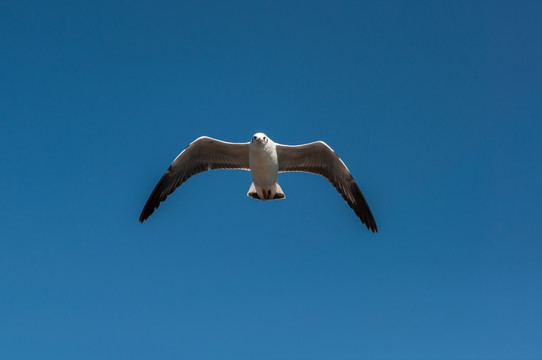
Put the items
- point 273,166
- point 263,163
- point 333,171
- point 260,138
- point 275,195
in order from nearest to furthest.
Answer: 1. point 260,138
2. point 263,163
3. point 273,166
4. point 275,195
5. point 333,171

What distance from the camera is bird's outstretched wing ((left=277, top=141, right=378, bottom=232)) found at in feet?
69.8

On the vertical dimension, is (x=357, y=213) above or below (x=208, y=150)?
below

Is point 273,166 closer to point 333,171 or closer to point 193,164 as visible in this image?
point 333,171

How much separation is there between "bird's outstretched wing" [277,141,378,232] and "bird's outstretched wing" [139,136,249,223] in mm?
1197

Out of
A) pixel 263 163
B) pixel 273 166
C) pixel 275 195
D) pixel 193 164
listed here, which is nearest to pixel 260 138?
pixel 263 163

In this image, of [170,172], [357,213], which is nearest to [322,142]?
[357,213]

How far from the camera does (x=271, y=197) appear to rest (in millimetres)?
21000

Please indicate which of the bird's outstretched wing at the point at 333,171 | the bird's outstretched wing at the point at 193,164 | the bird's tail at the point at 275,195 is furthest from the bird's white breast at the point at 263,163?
the bird's outstretched wing at the point at 193,164

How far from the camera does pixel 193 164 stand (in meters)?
21.6

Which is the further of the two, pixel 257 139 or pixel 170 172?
pixel 170 172

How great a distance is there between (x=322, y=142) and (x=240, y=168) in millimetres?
2484

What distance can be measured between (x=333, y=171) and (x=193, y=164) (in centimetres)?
382

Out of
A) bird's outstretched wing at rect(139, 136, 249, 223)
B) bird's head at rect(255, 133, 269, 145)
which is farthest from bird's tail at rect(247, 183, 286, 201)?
bird's head at rect(255, 133, 269, 145)

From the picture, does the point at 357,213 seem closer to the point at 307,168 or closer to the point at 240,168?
the point at 307,168
